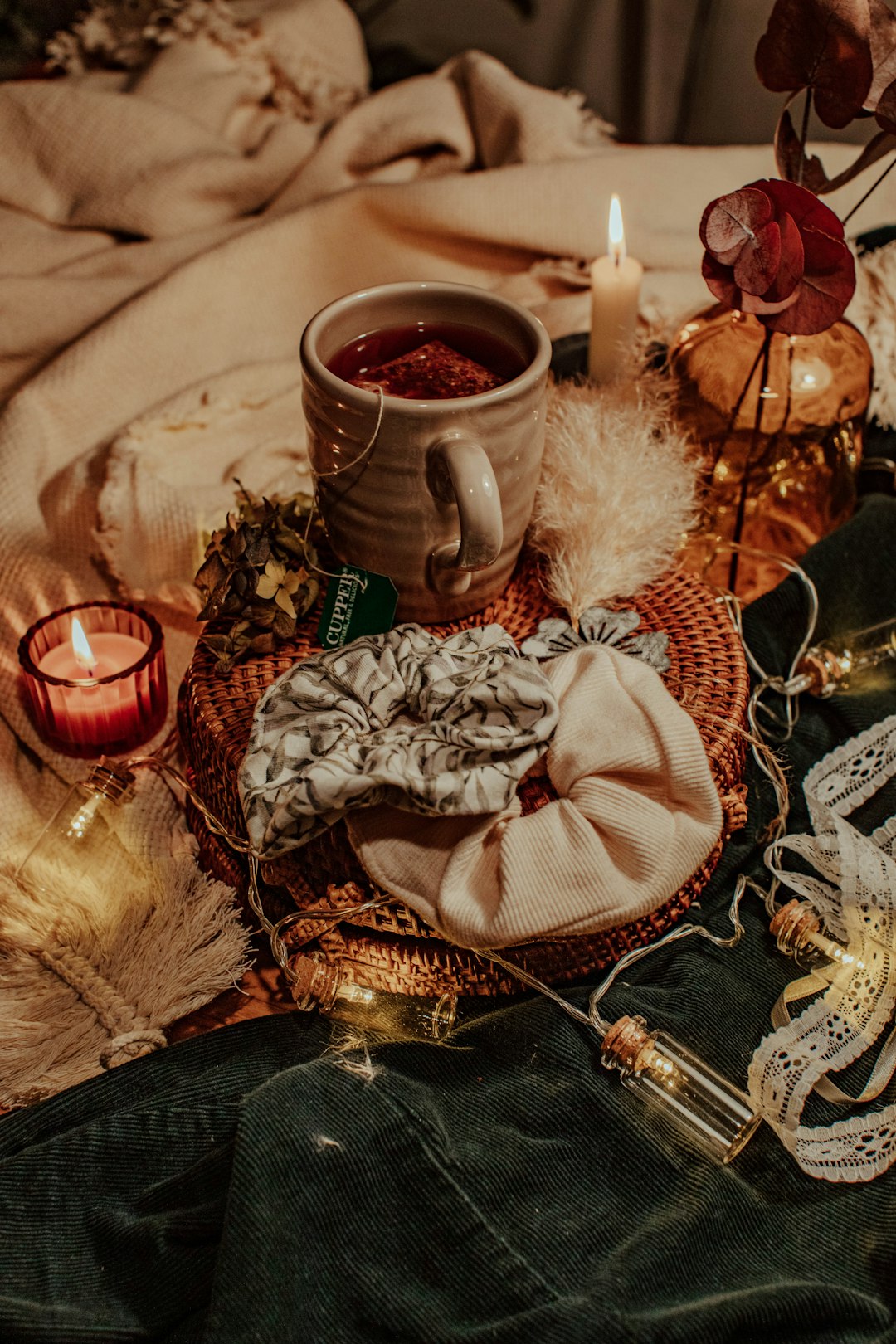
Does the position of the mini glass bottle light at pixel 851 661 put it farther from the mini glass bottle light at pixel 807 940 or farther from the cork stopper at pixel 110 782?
the cork stopper at pixel 110 782

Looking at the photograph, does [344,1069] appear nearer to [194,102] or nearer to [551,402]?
[551,402]

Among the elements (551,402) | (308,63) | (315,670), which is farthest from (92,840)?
(308,63)

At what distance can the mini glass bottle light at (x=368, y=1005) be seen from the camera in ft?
2.03

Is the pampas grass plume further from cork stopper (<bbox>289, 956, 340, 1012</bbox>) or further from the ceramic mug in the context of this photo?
cork stopper (<bbox>289, 956, 340, 1012</bbox>)

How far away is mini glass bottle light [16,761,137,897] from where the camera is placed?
0.71 metres

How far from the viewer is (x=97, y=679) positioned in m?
0.77

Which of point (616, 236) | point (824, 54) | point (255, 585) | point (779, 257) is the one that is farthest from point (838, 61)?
point (255, 585)

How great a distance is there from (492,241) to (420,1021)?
83 centimetres

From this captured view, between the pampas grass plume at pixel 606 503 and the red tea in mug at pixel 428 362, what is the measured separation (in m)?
0.09

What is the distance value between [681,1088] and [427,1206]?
6.0 inches

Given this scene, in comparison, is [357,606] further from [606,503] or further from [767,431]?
[767,431]

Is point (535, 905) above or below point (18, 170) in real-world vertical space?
below

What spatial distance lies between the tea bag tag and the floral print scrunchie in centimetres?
3

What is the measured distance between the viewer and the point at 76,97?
3.96 feet
